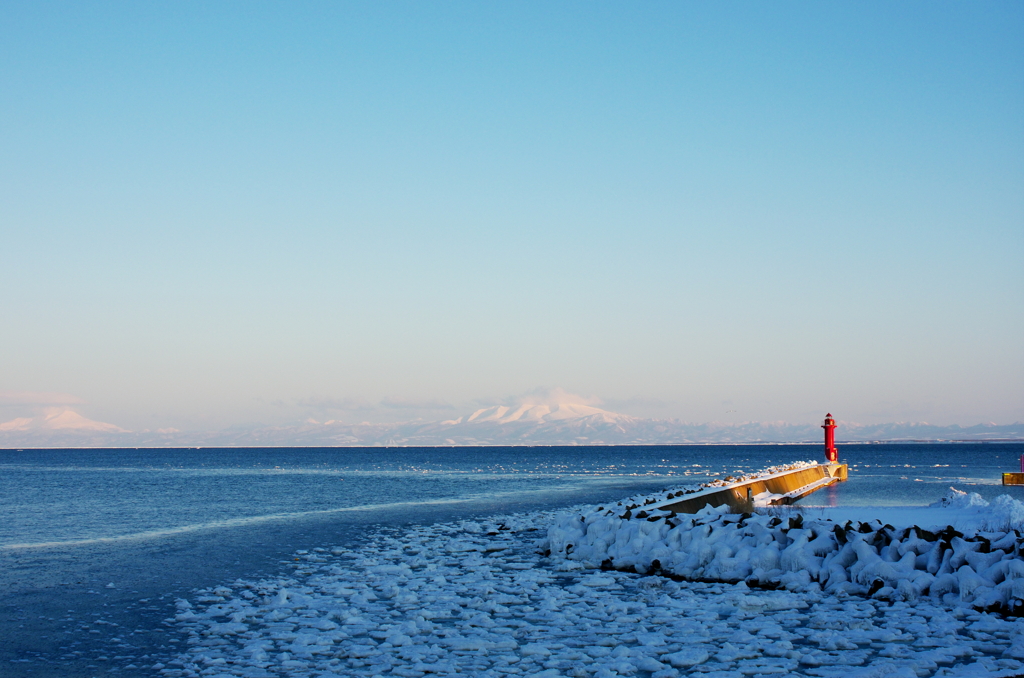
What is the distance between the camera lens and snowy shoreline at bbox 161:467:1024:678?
23.2 ft

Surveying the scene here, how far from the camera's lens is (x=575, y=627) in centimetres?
845

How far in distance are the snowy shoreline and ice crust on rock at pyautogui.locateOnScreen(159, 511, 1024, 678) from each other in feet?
0.10

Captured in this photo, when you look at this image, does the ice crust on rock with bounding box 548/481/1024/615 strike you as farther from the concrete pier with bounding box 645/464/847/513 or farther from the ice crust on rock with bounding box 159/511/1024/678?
the concrete pier with bounding box 645/464/847/513

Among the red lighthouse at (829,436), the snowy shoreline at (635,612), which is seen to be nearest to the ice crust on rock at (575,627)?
the snowy shoreline at (635,612)

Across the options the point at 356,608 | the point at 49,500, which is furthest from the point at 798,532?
the point at 49,500

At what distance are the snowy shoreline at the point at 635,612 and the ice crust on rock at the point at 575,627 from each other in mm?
29

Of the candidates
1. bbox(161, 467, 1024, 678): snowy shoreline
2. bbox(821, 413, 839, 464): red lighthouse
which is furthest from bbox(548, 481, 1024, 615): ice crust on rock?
bbox(821, 413, 839, 464): red lighthouse

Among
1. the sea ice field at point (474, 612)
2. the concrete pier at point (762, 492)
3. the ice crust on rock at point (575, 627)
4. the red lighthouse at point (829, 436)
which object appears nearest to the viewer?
the ice crust on rock at point (575, 627)

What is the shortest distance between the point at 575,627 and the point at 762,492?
2058cm

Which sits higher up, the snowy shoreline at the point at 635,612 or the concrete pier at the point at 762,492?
the snowy shoreline at the point at 635,612

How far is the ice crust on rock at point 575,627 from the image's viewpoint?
697 cm

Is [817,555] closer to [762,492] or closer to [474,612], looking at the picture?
[474,612]

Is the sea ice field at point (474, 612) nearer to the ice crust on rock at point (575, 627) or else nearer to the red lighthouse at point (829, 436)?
the ice crust on rock at point (575, 627)

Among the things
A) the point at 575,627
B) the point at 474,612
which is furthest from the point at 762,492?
the point at 575,627
